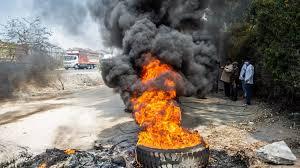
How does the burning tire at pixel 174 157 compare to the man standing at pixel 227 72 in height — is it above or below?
below

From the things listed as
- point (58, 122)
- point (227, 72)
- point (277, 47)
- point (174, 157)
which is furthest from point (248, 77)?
point (174, 157)

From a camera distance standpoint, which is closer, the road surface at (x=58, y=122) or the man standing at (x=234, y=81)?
the road surface at (x=58, y=122)

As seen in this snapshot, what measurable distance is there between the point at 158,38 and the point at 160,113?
2103 mm

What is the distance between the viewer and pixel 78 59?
48.7 meters

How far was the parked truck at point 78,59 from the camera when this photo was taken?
156 ft

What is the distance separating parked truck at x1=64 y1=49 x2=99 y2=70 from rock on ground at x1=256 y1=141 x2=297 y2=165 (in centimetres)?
4090

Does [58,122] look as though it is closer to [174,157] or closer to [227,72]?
[174,157]

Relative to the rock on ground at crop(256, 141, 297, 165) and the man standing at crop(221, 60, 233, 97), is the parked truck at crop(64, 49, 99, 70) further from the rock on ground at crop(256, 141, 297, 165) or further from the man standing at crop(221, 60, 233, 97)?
the rock on ground at crop(256, 141, 297, 165)

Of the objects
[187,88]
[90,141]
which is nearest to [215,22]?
[187,88]

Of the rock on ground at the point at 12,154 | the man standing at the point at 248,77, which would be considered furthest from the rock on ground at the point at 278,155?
the man standing at the point at 248,77

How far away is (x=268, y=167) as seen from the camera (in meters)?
7.42

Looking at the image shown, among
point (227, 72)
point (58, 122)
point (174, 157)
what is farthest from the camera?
point (227, 72)

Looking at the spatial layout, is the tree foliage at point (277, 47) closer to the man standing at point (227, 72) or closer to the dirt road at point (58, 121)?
the man standing at point (227, 72)

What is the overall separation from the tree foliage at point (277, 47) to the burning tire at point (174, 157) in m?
4.76
